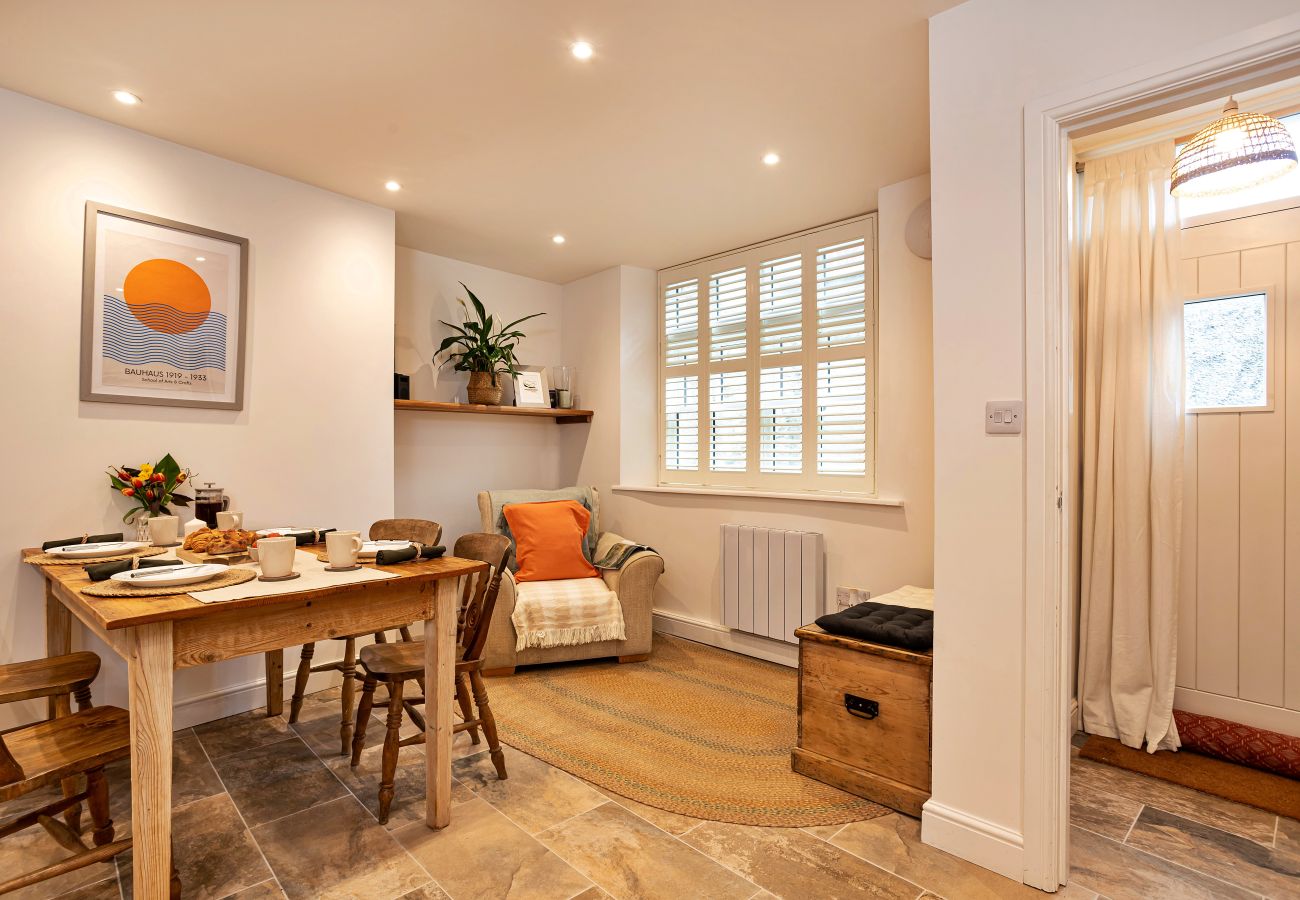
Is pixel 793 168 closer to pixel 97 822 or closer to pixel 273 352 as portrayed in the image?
pixel 273 352

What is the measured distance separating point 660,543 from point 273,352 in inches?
98.6

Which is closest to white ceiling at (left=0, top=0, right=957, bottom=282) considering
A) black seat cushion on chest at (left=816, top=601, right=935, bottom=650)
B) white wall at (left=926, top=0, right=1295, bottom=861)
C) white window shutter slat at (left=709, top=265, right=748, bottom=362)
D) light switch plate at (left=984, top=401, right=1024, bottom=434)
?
white wall at (left=926, top=0, right=1295, bottom=861)

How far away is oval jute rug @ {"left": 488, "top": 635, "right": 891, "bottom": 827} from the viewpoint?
2162mm

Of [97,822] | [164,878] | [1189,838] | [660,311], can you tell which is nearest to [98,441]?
[97,822]

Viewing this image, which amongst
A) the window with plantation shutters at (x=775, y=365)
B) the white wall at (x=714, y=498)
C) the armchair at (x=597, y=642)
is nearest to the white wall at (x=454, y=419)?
the white wall at (x=714, y=498)

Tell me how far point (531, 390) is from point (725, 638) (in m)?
2.12

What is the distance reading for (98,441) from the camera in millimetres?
2564

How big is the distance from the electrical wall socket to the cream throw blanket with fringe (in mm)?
1187

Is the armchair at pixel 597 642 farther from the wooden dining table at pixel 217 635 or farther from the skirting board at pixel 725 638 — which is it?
the wooden dining table at pixel 217 635

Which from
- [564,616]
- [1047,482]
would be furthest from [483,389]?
[1047,482]

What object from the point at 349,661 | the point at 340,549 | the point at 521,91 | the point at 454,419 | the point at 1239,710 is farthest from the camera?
the point at 454,419

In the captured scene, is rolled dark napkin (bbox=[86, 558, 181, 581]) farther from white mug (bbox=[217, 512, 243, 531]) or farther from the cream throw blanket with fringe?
the cream throw blanket with fringe

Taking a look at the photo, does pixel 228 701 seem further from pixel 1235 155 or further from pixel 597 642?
pixel 1235 155

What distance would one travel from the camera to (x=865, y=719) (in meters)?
2.19
